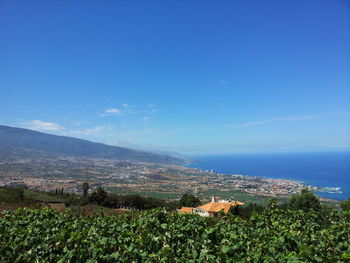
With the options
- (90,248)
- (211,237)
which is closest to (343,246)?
(211,237)

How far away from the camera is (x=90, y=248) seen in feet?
18.0

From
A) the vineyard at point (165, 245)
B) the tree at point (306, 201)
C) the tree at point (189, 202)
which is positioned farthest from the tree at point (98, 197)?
the tree at point (306, 201)

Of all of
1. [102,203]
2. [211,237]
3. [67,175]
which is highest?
[211,237]

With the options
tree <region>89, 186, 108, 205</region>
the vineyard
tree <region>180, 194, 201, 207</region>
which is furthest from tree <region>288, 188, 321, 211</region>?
tree <region>89, 186, 108, 205</region>

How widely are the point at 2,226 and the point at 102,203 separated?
81.0ft

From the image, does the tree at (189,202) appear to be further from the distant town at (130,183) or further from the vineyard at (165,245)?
the distant town at (130,183)

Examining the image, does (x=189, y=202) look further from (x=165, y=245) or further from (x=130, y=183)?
(x=130, y=183)

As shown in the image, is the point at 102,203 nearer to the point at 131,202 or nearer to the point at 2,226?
the point at 131,202

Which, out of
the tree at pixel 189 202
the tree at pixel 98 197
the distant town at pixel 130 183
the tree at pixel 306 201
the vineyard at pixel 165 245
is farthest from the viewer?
the distant town at pixel 130 183

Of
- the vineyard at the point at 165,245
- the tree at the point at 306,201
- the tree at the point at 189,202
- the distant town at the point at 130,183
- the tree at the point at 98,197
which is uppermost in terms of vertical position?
the vineyard at the point at 165,245

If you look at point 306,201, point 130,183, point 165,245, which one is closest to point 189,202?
point 306,201

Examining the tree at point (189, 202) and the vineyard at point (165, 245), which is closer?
the vineyard at point (165, 245)

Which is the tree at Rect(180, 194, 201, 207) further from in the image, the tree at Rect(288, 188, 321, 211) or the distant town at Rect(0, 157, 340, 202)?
the distant town at Rect(0, 157, 340, 202)

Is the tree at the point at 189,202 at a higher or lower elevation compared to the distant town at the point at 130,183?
higher
